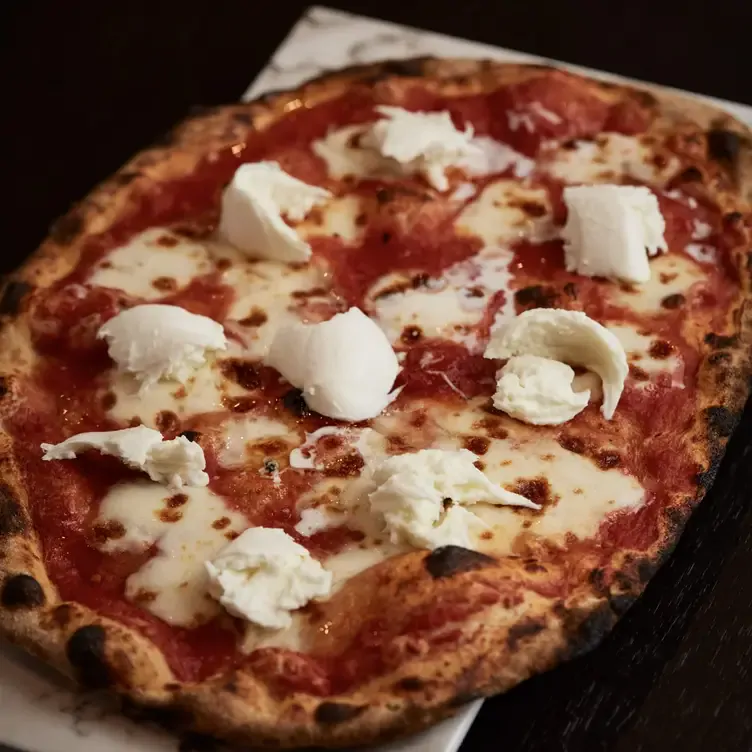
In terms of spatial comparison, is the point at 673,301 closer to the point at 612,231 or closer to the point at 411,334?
the point at 612,231

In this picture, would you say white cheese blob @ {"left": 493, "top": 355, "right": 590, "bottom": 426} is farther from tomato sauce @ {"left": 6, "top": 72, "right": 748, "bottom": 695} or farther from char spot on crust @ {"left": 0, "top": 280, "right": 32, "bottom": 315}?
char spot on crust @ {"left": 0, "top": 280, "right": 32, "bottom": 315}

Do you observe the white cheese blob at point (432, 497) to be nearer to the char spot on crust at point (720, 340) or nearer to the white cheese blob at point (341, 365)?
the white cheese blob at point (341, 365)

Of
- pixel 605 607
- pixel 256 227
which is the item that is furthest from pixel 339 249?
pixel 605 607

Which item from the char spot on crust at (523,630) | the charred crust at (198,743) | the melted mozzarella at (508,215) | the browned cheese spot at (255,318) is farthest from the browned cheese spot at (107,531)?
the melted mozzarella at (508,215)

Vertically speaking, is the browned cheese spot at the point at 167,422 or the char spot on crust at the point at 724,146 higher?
the char spot on crust at the point at 724,146

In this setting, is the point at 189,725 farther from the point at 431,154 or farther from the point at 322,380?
the point at 431,154
